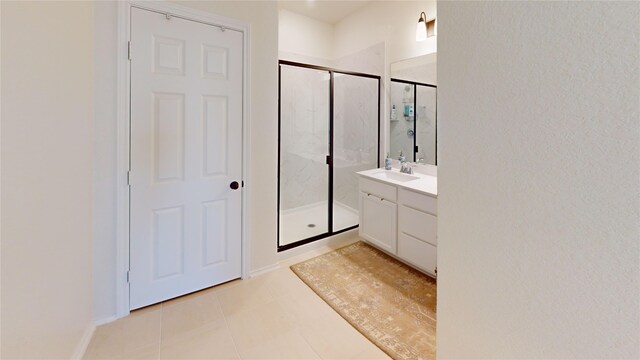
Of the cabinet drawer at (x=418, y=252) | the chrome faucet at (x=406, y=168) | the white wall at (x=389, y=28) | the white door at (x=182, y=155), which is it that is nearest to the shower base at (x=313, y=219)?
the chrome faucet at (x=406, y=168)

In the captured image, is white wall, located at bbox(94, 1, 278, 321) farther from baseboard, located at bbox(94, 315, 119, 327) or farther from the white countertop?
the white countertop

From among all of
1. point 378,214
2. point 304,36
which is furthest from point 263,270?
point 304,36

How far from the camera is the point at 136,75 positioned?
6.28 feet

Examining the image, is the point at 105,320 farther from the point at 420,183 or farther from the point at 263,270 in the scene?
the point at 420,183

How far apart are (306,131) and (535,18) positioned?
3.14m

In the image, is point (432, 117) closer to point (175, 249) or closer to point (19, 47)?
point (175, 249)

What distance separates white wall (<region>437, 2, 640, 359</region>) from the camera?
0.58 m

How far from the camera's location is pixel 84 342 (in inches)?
67.4

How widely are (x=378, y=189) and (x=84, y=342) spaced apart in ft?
8.21

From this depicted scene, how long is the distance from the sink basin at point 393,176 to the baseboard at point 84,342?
255 cm

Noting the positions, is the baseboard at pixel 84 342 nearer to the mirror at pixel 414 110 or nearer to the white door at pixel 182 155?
the white door at pixel 182 155

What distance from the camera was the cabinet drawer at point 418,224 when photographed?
2385 mm

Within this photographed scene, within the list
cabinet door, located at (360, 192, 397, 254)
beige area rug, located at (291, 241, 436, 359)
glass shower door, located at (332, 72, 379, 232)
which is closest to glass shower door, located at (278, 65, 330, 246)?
glass shower door, located at (332, 72, 379, 232)

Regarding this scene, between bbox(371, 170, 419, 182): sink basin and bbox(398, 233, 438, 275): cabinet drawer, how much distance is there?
24.9 inches
